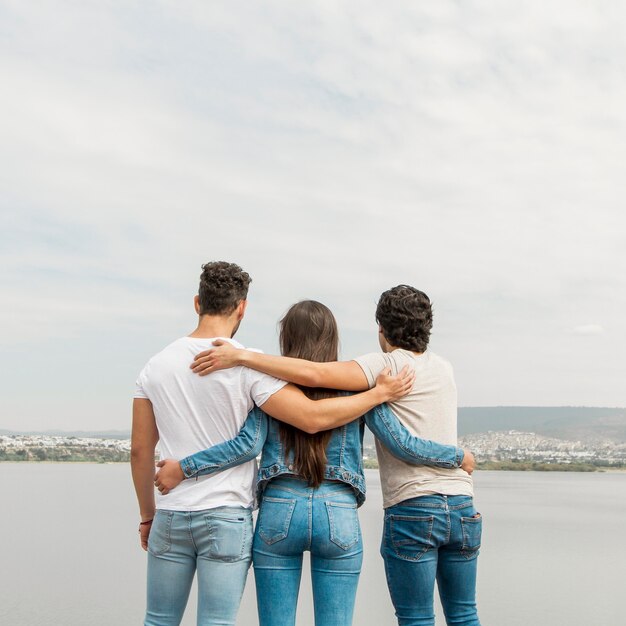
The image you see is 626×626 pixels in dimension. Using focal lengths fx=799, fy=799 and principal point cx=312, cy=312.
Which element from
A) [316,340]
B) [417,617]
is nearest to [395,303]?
[316,340]

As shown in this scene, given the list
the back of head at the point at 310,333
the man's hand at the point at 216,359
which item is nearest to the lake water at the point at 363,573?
the back of head at the point at 310,333

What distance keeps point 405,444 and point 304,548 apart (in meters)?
0.53

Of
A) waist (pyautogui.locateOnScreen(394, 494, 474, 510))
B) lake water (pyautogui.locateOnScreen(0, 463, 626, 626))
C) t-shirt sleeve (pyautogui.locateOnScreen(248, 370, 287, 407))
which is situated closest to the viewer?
t-shirt sleeve (pyautogui.locateOnScreen(248, 370, 287, 407))

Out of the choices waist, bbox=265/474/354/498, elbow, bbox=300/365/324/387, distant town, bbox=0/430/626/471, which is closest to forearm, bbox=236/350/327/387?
elbow, bbox=300/365/324/387

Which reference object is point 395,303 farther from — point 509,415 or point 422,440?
point 509,415

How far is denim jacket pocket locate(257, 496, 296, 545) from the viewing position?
2.80 meters

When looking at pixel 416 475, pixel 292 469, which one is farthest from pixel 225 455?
pixel 416 475

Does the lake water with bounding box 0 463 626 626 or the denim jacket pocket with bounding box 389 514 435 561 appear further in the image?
the lake water with bounding box 0 463 626 626

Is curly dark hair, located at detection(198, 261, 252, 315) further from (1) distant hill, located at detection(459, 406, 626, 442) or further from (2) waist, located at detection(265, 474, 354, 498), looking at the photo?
(1) distant hill, located at detection(459, 406, 626, 442)

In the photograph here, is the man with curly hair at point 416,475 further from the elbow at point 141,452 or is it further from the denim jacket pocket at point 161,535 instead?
the denim jacket pocket at point 161,535

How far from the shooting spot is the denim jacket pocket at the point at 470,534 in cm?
304

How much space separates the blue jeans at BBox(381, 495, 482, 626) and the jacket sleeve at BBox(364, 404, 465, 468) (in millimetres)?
142

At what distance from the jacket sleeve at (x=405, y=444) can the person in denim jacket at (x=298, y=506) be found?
0.01 metres

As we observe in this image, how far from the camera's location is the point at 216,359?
113 inches
